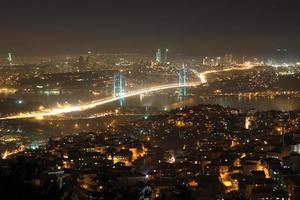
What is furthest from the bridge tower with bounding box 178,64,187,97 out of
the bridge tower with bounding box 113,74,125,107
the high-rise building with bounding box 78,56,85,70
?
the high-rise building with bounding box 78,56,85,70

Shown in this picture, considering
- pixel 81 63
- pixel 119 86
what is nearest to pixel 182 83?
pixel 119 86

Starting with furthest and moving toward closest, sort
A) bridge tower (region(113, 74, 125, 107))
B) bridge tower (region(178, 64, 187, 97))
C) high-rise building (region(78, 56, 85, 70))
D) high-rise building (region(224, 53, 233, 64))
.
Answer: high-rise building (region(224, 53, 233, 64)) < high-rise building (region(78, 56, 85, 70)) < bridge tower (region(178, 64, 187, 97)) < bridge tower (region(113, 74, 125, 107))

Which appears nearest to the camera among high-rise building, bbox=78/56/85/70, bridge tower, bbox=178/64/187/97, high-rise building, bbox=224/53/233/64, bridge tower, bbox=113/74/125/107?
bridge tower, bbox=113/74/125/107

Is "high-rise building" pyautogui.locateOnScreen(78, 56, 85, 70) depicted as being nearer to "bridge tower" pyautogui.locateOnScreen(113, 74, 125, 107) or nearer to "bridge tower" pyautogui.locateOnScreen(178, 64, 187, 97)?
"bridge tower" pyautogui.locateOnScreen(113, 74, 125, 107)

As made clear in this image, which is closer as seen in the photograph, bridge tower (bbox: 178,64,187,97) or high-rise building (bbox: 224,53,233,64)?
bridge tower (bbox: 178,64,187,97)

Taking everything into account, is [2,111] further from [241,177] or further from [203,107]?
[241,177]

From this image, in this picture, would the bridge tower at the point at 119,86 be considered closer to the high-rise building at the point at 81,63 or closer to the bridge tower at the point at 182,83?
the bridge tower at the point at 182,83

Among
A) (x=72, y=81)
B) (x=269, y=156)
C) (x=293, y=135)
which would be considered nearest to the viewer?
(x=269, y=156)

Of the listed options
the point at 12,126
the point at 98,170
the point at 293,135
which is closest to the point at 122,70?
the point at 12,126
